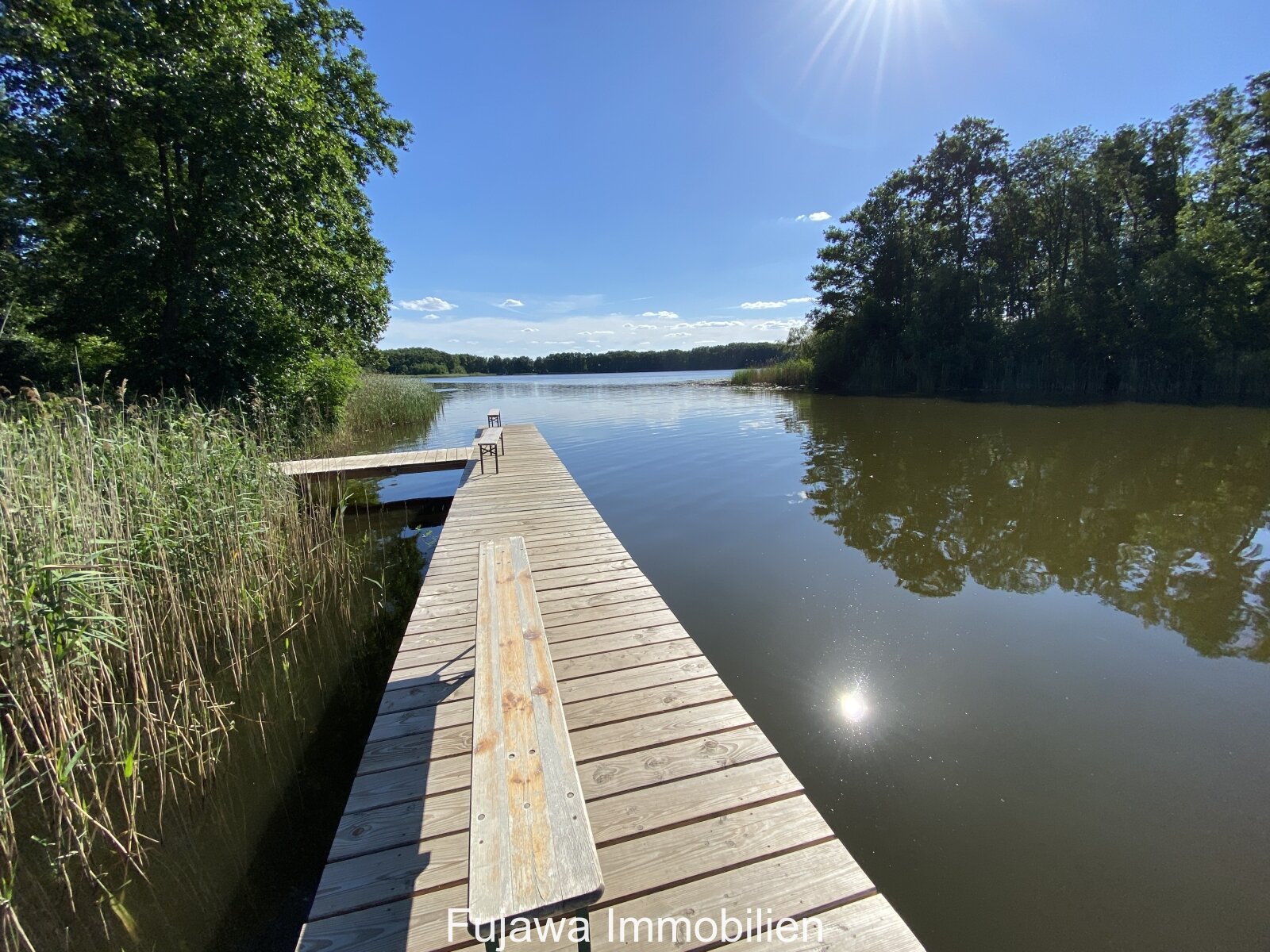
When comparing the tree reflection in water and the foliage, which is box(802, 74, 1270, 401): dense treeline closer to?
the tree reflection in water

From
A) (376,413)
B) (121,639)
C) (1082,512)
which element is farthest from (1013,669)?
(376,413)

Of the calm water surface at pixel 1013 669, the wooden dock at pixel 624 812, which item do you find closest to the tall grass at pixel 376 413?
the calm water surface at pixel 1013 669

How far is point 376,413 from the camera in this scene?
1491 cm

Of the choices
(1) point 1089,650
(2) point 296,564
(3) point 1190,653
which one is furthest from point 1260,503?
(2) point 296,564

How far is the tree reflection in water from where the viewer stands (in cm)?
386

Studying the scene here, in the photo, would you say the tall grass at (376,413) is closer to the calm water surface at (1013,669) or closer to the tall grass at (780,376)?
the calm water surface at (1013,669)

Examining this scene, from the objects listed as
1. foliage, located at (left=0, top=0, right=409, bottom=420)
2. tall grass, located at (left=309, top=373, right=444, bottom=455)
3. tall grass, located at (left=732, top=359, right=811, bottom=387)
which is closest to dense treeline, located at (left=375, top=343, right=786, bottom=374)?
tall grass, located at (left=732, top=359, right=811, bottom=387)

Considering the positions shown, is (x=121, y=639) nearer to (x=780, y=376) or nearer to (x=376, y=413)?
(x=376, y=413)

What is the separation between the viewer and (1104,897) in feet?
5.55

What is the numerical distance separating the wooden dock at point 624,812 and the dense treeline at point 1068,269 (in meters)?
21.1

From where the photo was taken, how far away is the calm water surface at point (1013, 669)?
1.76 m

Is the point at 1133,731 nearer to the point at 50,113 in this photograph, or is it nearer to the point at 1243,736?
the point at 1243,736

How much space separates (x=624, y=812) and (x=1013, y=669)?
2665 millimetres

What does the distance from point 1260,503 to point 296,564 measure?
1008 centimetres
